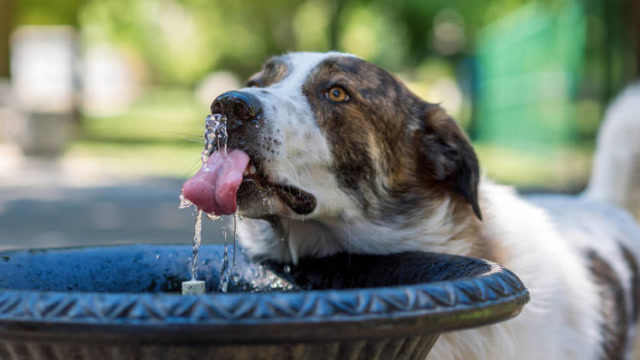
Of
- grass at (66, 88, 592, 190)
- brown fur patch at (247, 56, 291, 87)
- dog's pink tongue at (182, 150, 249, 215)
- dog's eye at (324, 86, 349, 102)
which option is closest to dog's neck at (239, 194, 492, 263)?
dog's eye at (324, 86, 349, 102)

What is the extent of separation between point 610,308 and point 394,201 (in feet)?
3.78


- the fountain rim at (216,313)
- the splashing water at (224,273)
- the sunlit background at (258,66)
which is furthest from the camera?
the sunlit background at (258,66)

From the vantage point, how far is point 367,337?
66.4 inches

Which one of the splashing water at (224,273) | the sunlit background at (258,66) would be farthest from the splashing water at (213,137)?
the splashing water at (224,273)

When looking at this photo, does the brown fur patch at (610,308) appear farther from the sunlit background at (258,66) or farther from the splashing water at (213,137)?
the splashing water at (213,137)

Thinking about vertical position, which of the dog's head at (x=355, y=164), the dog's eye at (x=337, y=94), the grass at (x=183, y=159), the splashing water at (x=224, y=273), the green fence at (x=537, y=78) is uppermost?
the dog's eye at (x=337, y=94)

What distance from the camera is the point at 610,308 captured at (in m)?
3.67

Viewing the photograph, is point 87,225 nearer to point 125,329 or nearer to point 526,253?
point 526,253

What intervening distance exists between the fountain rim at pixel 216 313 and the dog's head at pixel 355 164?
110 cm

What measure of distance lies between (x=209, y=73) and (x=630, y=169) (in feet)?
163

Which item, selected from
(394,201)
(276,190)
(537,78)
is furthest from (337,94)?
(537,78)

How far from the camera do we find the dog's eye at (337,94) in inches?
123

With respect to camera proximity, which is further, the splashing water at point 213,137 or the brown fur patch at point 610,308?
the brown fur patch at point 610,308

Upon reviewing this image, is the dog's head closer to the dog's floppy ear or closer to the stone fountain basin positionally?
the dog's floppy ear
